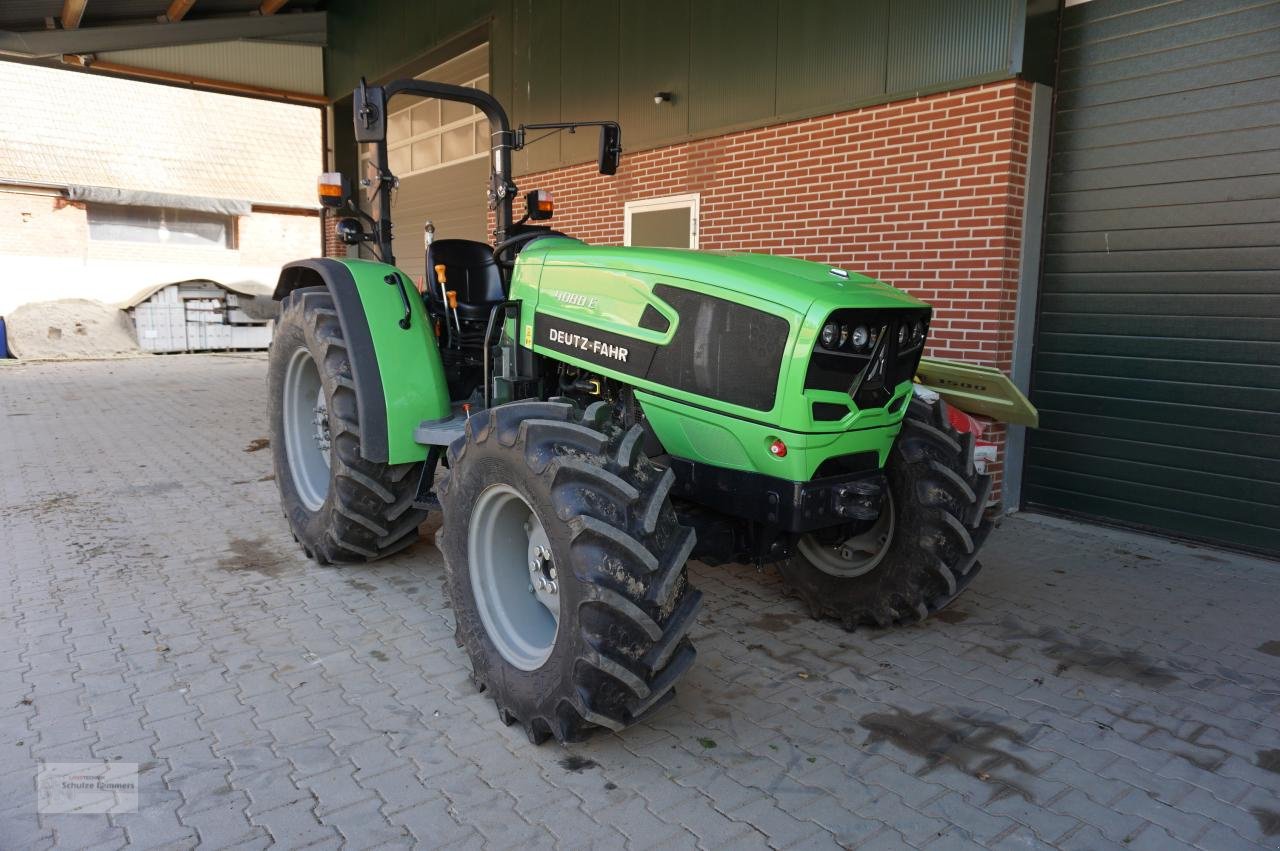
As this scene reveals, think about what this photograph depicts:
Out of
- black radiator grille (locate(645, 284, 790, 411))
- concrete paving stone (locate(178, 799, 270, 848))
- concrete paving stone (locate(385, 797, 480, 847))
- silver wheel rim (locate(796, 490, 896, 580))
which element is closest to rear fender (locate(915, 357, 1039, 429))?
silver wheel rim (locate(796, 490, 896, 580))

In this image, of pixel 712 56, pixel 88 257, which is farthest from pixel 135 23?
pixel 712 56

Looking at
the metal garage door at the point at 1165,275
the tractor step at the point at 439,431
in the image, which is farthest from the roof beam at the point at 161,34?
the metal garage door at the point at 1165,275

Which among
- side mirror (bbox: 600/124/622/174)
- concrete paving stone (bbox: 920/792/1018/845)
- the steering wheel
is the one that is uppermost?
side mirror (bbox: 600/124/622/174)

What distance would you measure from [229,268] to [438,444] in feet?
66.0

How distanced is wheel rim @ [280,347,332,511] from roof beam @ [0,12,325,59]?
10.3 meters

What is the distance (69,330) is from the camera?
54.3 ft

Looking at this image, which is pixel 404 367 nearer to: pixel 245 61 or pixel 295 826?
pixel 295 826

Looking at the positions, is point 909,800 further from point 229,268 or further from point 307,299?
point 229,268

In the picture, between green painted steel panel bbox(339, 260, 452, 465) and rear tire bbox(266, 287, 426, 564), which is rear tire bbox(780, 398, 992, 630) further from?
rear tire bbox(266, 287, 426, 564)

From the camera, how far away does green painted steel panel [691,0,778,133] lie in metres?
6.45

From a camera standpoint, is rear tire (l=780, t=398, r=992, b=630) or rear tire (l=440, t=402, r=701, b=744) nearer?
rear tire (l=440, t=402, r=701, b=744)

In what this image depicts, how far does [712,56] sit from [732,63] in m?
0.25

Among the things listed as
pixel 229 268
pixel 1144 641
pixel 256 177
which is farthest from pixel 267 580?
pixel 256 177

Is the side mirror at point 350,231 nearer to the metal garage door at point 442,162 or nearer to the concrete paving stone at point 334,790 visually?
the concrete paving stone at point 334,790
